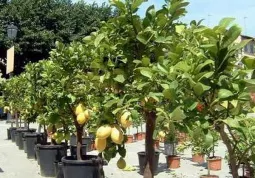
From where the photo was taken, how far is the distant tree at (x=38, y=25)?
91.2 ft

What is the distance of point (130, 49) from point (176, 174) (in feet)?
21.6

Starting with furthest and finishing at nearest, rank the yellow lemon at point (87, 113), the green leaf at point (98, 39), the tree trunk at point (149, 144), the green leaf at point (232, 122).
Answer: the yellow lemon at point (87, 113), the tree trunk at point (149, 144), the green leaf at point (98, 39), the green leaf at point (232, 122)

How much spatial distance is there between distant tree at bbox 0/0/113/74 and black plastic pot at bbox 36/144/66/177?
20.0 m

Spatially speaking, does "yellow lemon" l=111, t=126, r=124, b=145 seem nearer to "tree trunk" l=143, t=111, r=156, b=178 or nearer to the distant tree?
"tree trunk" l=143, t=111, r=156, b=178

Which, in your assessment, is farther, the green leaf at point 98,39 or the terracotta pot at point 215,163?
the terracotta pot at point 215,163

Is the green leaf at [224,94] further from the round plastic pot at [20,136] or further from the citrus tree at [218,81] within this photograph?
the round plastic pot at [20,136]

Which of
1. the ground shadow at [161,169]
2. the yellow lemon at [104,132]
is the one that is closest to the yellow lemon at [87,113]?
the yellow lemon at [104,132]

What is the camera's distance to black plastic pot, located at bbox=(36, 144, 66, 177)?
26.7 ft

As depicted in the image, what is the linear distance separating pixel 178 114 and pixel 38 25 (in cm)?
2835

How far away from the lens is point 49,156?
26.8 feet

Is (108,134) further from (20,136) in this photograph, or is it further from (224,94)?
(20,136)

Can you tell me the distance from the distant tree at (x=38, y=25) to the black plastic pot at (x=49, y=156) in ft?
65.5

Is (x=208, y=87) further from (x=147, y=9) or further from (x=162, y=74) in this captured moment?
(x=147, y=9)

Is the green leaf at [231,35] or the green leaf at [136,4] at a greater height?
the green leaf at [136,4]
